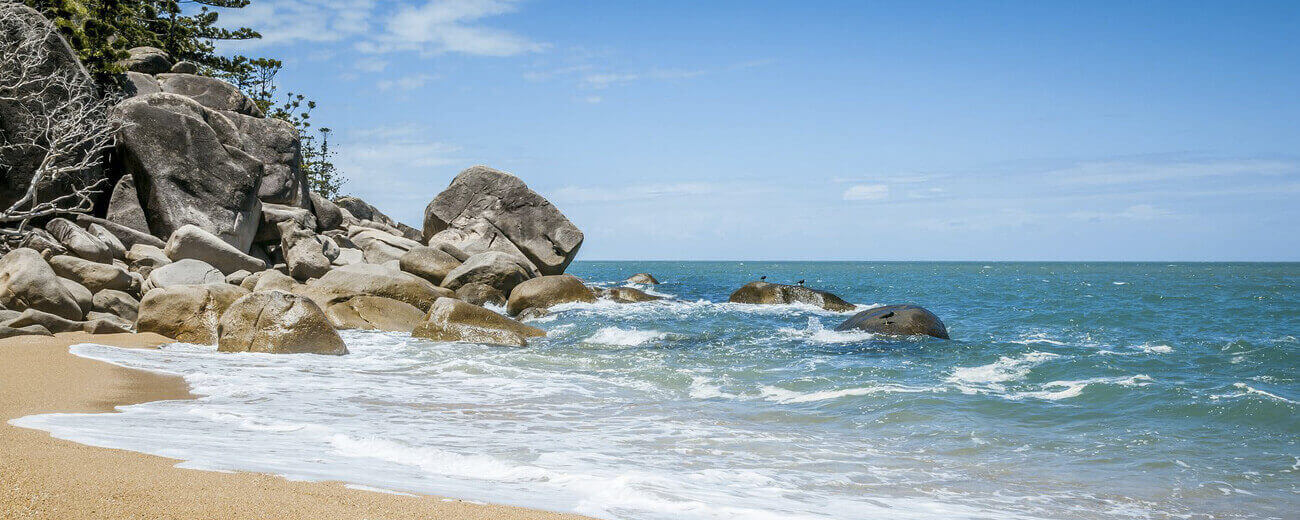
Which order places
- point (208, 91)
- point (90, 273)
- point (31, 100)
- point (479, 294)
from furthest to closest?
Result: point (208, 91)
point (479, 294)
point (31, 100)
point (90, 273)

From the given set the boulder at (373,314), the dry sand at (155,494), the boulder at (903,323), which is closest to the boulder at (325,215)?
the boulder at (373,314)

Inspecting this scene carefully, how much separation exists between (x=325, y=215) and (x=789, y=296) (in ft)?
51.9

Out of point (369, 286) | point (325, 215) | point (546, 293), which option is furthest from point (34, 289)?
point (325, 215)

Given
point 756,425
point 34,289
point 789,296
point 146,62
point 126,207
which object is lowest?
point 756,425

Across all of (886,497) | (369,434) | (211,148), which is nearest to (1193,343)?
(886,497)

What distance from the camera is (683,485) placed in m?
5.85

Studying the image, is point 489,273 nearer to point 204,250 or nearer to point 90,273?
point 204,250

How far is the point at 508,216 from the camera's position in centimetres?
2930

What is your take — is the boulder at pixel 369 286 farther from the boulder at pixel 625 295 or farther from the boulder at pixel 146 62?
the boulder at pixel 146 62

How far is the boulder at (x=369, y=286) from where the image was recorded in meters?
17.5

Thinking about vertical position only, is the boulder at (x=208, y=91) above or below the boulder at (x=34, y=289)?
above

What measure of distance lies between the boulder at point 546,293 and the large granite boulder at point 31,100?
32.9ft

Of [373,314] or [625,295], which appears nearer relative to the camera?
[373,314]

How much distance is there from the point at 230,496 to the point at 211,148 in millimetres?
19954
